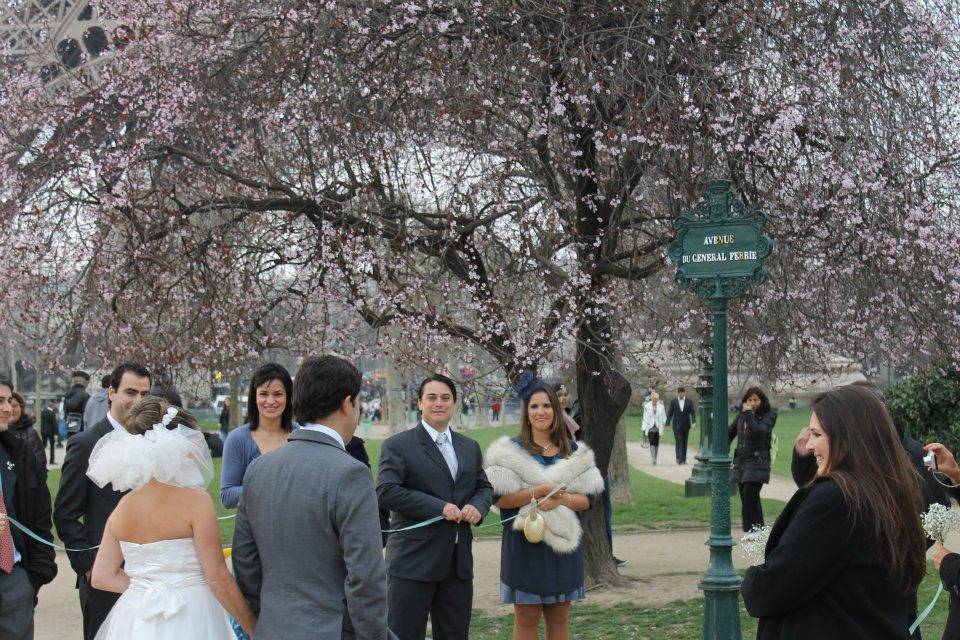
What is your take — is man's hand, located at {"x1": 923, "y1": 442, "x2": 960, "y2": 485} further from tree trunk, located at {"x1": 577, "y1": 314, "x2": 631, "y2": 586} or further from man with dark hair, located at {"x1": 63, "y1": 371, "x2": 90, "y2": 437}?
man with dark hair, located at {"x1": 63, "y1": 371, "x2": 90, "y2": 437}

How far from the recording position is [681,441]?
29500 millimetres

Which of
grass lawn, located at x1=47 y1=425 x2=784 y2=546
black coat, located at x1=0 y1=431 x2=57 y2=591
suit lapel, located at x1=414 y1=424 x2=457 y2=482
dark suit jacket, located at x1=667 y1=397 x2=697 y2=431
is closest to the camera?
black coat, located at x1=0 y1=431 x2=57 y2=591

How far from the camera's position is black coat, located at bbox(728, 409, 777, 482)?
1341 centimetres

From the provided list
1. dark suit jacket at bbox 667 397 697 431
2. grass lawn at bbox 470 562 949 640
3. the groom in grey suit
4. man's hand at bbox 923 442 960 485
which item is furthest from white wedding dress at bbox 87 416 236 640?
dark suit jacket at bbox 667 397 697 431

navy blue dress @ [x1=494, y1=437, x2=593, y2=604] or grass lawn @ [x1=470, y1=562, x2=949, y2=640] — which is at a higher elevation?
navy blue dress @ [x1=494, y1=437, x2=593, y2=604]

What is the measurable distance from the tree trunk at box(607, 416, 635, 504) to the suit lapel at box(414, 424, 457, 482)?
11.4 meters

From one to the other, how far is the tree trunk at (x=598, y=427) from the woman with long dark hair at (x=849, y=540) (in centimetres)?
682

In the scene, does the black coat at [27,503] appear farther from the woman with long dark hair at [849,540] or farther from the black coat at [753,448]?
the black coat at [753,448]

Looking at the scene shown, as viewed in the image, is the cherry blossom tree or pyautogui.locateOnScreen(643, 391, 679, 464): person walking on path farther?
pyautogui.locateOnScreen(643, 391, 679, 464): person walking on path

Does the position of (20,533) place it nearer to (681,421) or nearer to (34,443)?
(34,443)

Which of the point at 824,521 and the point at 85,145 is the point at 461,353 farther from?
the point at 824,521

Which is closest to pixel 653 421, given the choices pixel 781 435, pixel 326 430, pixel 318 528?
pixel 781 435

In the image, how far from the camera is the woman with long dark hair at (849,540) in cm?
389

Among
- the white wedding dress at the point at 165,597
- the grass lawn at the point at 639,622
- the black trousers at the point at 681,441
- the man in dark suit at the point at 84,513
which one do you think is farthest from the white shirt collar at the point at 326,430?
the black trousers at the point at 681,441
